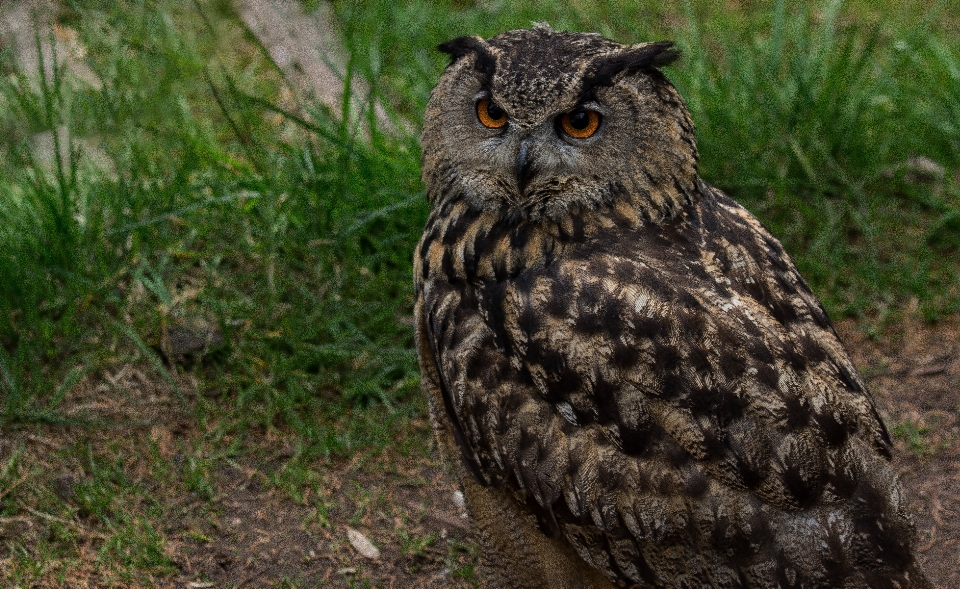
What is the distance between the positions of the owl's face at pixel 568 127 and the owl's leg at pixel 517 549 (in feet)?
2.48

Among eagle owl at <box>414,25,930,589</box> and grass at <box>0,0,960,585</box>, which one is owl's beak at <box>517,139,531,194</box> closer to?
eagle owl at <box>414,25,930,589</box>

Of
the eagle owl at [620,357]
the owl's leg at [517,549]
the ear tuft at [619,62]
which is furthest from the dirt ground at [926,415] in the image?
the ear tuft at [619,62]

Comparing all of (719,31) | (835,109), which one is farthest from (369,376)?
(719,31)

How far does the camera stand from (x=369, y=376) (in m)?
3.79

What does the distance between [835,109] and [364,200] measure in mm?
2075

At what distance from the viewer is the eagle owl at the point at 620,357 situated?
2268mm

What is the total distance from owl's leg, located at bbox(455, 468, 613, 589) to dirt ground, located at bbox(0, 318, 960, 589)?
44cm

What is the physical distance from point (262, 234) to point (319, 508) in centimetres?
114

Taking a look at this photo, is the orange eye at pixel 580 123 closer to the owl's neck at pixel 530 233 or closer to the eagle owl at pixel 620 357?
the eagle owl at pixel 620 357

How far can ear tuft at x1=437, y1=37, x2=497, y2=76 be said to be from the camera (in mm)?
2594

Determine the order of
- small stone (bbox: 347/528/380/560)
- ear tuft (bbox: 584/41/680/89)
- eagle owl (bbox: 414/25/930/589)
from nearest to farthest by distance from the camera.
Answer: eagle owl (bbox: 414/25/930/589)
ear tuft (bbox: 584/41/680/89)
small stone (bbox: 347/528/380/560)

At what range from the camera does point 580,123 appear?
2553 mm

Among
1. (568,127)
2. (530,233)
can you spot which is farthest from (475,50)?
(530,233)

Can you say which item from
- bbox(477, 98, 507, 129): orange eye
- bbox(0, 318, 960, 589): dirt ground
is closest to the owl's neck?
bbox(477, 98, 507, 129): orange eye
